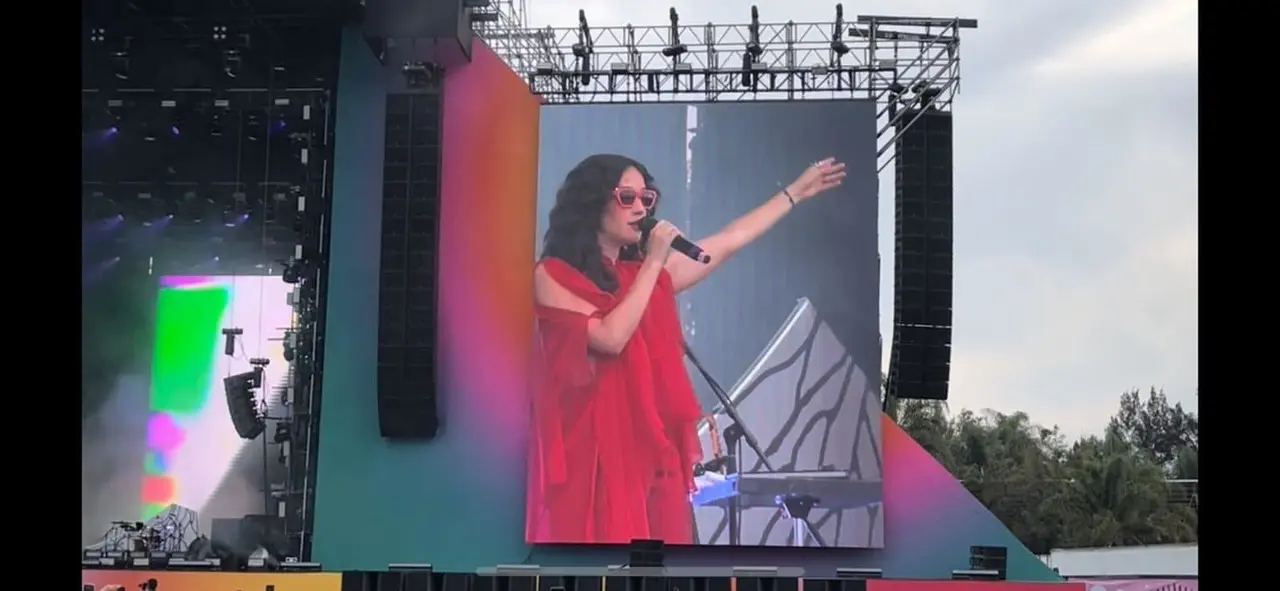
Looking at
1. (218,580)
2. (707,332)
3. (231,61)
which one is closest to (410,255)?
(231,61)

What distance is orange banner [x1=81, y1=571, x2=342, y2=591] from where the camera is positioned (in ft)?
37.5

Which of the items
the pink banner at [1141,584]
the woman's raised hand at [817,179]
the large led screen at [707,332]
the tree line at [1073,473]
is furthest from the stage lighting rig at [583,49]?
the tree line at [1073,473]

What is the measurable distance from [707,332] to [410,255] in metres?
3.23

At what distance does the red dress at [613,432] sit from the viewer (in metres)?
13.3

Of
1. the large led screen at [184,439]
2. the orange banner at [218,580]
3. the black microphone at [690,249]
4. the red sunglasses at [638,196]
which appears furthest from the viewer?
the large led screen at [184,439]

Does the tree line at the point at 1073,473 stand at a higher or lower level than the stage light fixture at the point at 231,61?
lower

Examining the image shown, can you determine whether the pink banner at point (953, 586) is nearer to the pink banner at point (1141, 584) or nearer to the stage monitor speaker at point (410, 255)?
the pink banner at point (1141, 584)

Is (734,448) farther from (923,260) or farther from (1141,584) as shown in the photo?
(1141,584)

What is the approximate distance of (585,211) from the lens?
45.5 feet

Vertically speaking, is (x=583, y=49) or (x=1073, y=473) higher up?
(x=583, y=49)

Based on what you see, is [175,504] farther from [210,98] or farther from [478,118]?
[478,118]

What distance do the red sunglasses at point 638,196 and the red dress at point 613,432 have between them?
2.25 feet
